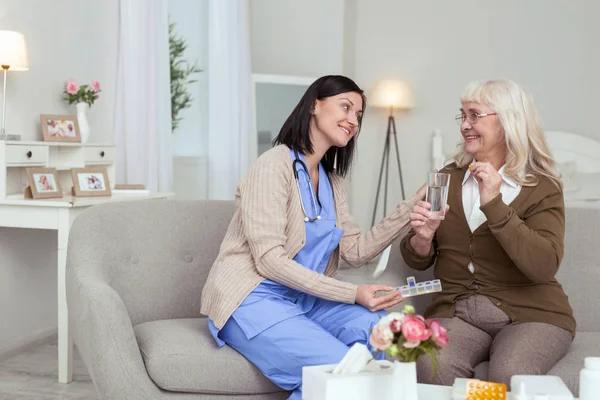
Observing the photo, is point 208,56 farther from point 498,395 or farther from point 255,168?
point 498,395

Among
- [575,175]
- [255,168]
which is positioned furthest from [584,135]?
[255,168]

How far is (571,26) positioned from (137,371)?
4.85 m

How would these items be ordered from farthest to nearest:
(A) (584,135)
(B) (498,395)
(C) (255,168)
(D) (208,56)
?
(A) (584,135) → (D) (208,56) → (C) (255,168) → (B) (498,395)

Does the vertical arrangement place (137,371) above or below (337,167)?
below

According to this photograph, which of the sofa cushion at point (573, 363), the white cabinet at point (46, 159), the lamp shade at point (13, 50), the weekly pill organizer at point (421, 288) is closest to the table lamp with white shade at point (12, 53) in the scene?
the lamp shade at point (13, 50)

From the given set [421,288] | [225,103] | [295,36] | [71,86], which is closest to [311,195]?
[421,288]

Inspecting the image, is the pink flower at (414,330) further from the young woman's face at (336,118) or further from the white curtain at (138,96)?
the white curtain at (138,96)

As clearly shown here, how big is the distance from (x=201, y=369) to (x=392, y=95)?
4314 mm

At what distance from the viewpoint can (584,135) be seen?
5.83 meters

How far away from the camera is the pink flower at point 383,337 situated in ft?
4.69

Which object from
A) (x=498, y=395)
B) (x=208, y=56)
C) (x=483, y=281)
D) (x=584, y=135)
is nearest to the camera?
(x=498, y=395)

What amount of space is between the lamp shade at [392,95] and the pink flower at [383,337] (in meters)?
4.74

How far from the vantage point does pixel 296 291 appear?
2197mm

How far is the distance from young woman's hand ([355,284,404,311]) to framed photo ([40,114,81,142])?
80.4 inches
